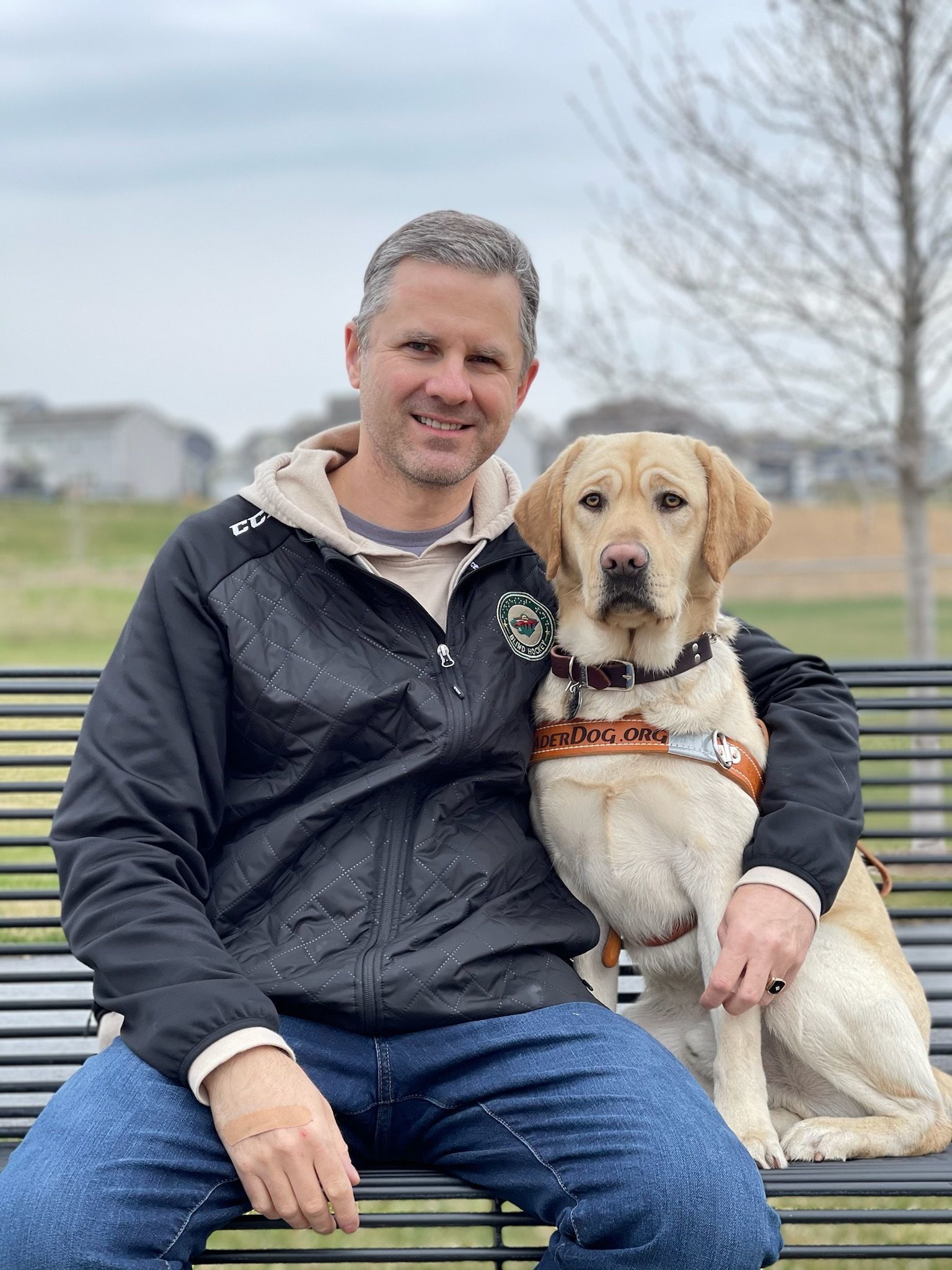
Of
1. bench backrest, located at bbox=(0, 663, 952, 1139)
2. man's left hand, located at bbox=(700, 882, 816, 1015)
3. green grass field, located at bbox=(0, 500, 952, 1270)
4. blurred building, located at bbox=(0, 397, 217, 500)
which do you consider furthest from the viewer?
blurred building, located at bbox=(0, 397, 217, 500)

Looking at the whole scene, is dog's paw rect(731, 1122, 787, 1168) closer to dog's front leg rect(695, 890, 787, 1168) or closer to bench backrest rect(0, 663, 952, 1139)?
dog's front leg rect(695, 890, 787, 1168)

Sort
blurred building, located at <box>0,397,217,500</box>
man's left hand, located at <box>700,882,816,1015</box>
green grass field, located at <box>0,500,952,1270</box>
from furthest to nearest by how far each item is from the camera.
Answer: blurred building, located at <box>0,397,217,500</box>, green grass field, located at <box>0,500,952,1270</box>, man's left hand, located at <box>700,882,816,1015</box>

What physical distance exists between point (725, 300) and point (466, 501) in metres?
4.06

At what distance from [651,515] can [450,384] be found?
0.50 meters

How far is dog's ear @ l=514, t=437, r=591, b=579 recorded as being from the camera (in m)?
2.62

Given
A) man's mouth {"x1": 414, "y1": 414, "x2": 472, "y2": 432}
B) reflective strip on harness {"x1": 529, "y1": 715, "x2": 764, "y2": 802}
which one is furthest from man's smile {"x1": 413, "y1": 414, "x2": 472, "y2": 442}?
reflective strip on harness {"x1": 529, "y1": 715, "x2": 764, "y2": 802}

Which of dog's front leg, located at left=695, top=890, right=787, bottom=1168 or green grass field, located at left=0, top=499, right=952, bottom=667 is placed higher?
green grass field, located at left=0, top=499, right=952, bottom=667

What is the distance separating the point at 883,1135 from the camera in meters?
2.38

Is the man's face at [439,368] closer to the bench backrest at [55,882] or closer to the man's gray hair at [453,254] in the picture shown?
the man's gray hair at [453,254]

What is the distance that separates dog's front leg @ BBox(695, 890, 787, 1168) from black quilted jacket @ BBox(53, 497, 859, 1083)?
10.9 inches

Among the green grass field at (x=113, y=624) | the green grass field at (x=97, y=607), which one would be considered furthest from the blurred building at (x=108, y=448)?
the green grass field at (x=97, y=607)

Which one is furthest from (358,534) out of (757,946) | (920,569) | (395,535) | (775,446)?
(775,446)

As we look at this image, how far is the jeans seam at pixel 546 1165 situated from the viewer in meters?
1.93

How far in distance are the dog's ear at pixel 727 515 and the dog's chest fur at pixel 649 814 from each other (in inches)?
9.4
